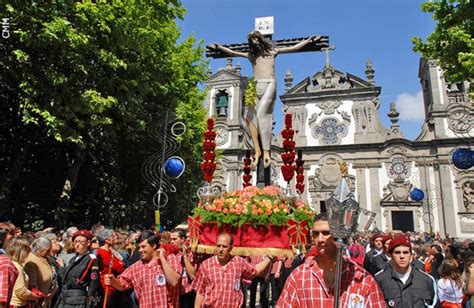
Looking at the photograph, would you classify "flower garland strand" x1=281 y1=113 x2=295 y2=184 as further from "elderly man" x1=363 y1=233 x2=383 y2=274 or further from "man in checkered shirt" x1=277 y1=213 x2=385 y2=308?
"man in checkered shirt" x1=277 y1=213 x2=385 y2=308

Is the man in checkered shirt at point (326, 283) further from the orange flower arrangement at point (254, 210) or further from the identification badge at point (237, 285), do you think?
the orange flower arrangement at point (254, 210)

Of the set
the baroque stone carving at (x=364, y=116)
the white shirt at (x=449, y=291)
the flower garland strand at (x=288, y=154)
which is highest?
the baroque stone carving at (x=364, y=116)

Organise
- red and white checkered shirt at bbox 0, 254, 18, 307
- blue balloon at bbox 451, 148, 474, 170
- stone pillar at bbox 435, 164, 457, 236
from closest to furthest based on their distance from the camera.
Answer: red and white checkered shirt at bbox 0, 254, 18, 307 < blue balloon at bbox 451, 148, 474, 170 < stone pillar at bbox 435, 164, 457, 236

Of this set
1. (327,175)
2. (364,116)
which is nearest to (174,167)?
(327,175)

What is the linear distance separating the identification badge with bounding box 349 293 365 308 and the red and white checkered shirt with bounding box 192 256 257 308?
1.69 meters

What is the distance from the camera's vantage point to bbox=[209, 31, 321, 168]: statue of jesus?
698 centimetres

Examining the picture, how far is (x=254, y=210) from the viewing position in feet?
16.4

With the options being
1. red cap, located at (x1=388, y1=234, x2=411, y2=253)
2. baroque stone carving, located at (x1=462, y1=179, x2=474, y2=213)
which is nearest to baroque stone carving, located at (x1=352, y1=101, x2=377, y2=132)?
baroque stone carving, located at (x1=462, y1=179, x2=474, y2=213)

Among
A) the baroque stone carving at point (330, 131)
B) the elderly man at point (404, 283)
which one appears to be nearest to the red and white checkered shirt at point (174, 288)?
the elderly man at point (404, 283)

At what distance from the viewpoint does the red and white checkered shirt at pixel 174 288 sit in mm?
4344

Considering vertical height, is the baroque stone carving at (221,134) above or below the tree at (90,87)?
above

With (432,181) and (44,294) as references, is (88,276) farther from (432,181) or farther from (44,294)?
(432,181)

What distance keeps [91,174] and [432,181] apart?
2699 cm

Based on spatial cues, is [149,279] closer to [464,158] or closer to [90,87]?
[90,87]
